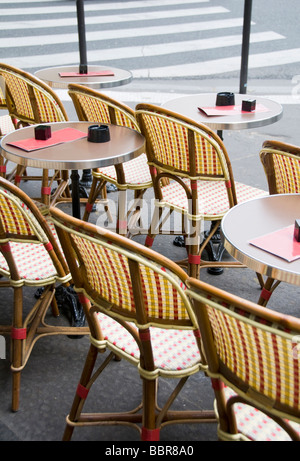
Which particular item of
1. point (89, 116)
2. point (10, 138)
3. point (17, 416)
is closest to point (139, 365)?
point (17, 416)

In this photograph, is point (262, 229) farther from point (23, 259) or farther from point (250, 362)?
point (23, 259)

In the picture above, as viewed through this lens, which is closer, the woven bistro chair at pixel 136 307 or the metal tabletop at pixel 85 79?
the woven bistro chair at pixel 136 307

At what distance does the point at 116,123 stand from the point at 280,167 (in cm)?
106

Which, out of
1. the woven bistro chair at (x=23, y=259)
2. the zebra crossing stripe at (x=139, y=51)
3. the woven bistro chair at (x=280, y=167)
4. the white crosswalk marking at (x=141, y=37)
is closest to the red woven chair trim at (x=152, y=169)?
the woven bistro chair at (x=280, y=167)

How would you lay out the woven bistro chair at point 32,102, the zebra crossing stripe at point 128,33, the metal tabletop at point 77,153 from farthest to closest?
the zebra crossing stripe at point 128,33 → the woven bistro chair at point 32,102 → the metal tabletop at point 77,153

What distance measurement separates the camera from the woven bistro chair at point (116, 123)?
3.13 m

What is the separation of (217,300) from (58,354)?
1503 millimetres

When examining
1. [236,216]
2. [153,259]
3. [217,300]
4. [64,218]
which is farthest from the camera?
[236,216]

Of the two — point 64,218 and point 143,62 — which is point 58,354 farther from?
point 143,62

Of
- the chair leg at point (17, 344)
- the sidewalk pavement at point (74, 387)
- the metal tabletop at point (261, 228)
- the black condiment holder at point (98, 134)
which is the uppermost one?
the black condiment holder at point (98, 134)

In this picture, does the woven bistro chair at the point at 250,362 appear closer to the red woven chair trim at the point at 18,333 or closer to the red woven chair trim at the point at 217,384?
the red woven chair trim at the point at 217,384

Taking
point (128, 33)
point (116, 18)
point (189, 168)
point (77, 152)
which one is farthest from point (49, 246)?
point (116, 18)

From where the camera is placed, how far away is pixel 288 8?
441 inches

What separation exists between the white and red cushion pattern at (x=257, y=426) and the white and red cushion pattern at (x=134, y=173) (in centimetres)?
182
